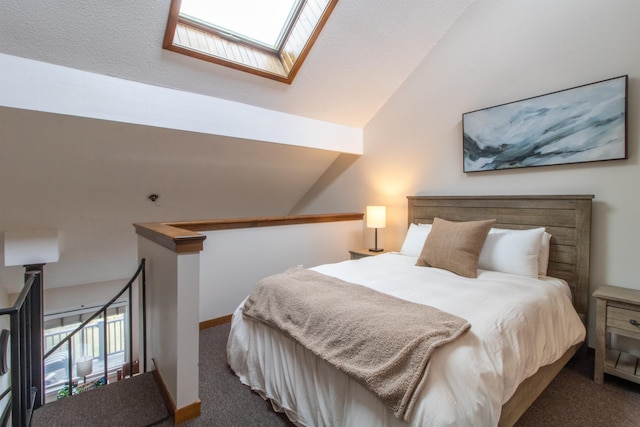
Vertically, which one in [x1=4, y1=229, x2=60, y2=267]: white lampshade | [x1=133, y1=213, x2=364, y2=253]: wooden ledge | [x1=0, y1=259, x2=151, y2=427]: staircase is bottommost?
[x1=0, y1=259, x2=151, y2=427]: staircase

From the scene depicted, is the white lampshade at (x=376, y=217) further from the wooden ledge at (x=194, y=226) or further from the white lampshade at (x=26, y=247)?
the white lampshade at (x=26, y=247)

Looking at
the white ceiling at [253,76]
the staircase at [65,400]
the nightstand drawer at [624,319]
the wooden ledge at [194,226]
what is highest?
the white ceiling at [253,76]

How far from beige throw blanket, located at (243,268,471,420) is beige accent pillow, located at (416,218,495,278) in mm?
794

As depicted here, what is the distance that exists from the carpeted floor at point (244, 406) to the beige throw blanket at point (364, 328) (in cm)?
45

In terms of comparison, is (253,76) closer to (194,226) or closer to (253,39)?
(253,39)

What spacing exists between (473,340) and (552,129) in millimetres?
1966

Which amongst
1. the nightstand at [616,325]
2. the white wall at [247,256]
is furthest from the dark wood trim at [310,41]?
the nightstand at [616,325]

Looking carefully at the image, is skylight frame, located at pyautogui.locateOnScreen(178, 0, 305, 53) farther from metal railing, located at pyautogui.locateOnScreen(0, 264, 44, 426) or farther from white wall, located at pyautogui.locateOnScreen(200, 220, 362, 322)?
metal railing, located at pyautogui.locateOnScreen(0, 264, 44, 426)

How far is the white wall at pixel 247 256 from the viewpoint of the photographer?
8.88 feet

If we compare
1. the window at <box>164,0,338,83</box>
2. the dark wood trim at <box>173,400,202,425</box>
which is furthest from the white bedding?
the window at <box>164,0,338,83</box>

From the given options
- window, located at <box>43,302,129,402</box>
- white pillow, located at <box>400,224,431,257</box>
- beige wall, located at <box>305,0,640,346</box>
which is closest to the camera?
beige wall, located at <box>305,0,640,346</box>

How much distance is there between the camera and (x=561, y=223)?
228 centimetres

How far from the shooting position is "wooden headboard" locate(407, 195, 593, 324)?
86.0 inches

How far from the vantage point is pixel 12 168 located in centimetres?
240
